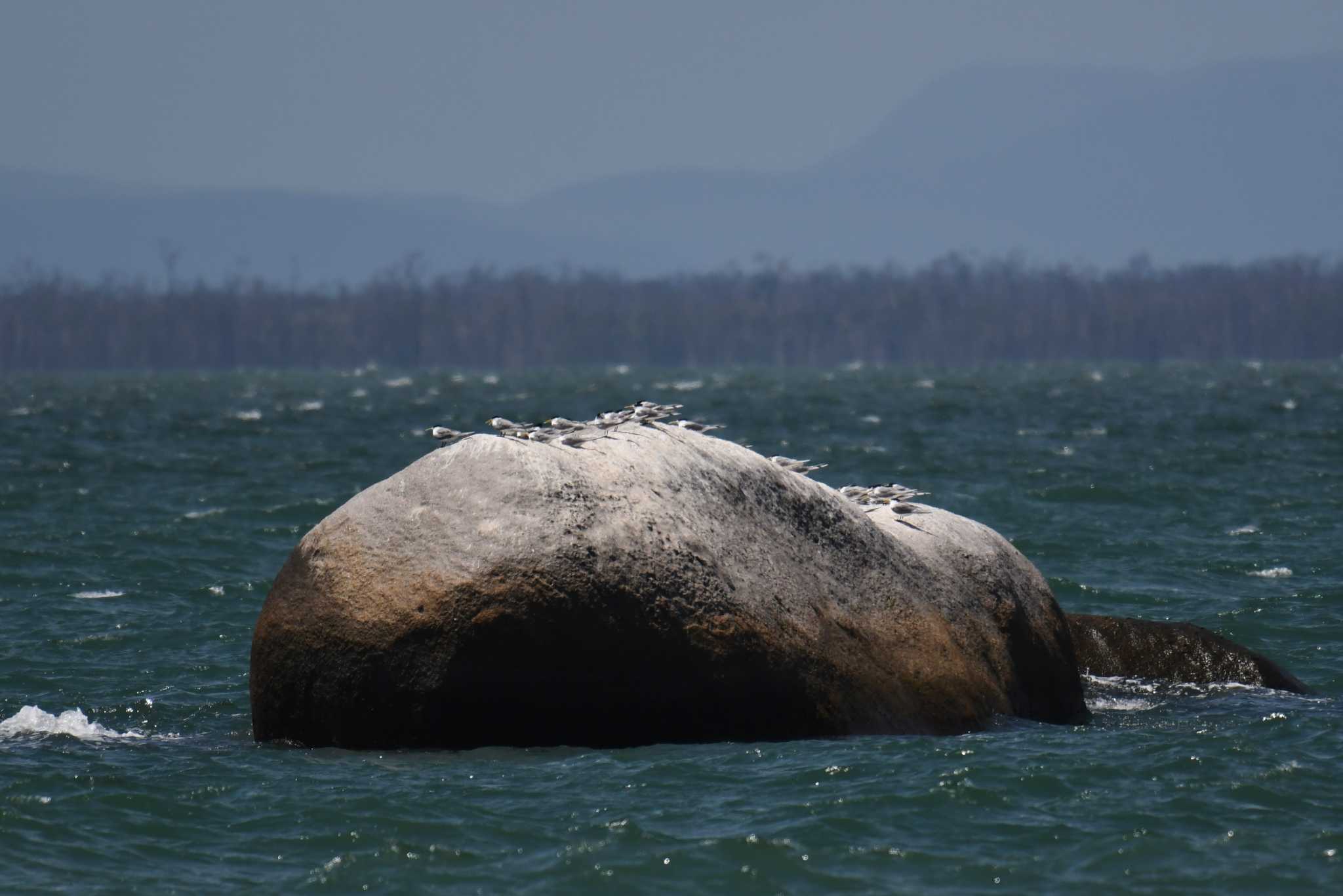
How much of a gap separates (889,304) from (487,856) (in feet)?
534

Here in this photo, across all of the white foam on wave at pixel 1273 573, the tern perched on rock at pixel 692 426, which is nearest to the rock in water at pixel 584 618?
the tern perched on rock at pixel 692 426

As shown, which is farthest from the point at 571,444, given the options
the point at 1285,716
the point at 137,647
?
the point at 137,647

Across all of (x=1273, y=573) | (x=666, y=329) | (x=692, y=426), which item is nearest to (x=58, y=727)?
(x=692, y=426)

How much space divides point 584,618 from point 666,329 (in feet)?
512

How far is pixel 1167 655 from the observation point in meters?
12.1

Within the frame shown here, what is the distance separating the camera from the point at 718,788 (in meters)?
8.52

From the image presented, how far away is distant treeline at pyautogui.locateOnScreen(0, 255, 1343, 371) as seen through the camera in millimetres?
158875

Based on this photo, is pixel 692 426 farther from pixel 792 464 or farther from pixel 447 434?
pixel 447 434

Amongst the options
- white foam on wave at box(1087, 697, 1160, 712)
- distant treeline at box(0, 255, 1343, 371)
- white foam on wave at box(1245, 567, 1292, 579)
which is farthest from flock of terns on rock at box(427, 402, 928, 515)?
distant treeline at box(0, 255, 1343, 371)

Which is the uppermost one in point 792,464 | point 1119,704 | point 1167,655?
point 792,464

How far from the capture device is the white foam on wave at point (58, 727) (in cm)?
1013

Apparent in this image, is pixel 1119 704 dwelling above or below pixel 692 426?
below

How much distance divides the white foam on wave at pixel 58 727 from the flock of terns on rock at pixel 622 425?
97.1 inches

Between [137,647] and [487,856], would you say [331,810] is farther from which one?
[137,647]
